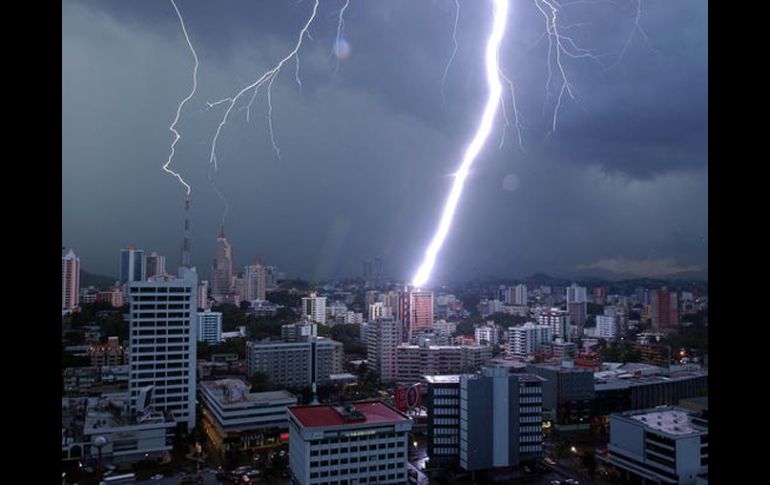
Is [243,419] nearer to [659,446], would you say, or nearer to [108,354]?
[108,354]

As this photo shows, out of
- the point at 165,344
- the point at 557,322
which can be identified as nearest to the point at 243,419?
the point at 165,344

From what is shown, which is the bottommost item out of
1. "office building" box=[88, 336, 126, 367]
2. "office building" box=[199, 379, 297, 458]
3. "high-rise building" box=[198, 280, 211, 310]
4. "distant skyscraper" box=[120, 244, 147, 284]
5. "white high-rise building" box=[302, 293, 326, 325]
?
"office building" box=[199, 379, 297, 458]

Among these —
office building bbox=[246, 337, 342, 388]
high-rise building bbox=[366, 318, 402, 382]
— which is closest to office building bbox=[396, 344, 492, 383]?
high-rise building bbox=[366, 318, 402, 382]

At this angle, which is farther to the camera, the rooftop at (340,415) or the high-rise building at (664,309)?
the high-rise building at (664,309)

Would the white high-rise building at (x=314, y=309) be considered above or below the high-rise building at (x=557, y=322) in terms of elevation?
above

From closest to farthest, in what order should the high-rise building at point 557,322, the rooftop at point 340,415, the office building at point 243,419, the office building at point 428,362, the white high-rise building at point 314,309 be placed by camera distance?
the rooftop at point 340,415
the office building at point 243,419
the office building at point 428,362
the white high-rise building at point 314,309
the high-rise building at point 557,322

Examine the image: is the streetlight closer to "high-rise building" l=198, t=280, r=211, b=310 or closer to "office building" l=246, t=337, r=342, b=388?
"office building" l=246, t=337, r=342, b=388

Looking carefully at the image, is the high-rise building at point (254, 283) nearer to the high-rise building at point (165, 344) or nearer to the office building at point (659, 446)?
the high-rise building at point (165, 344)

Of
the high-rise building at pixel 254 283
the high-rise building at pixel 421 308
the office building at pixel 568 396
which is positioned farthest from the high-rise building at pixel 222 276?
the office building at pixel 568 396
